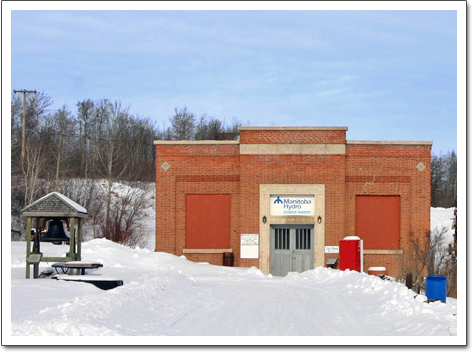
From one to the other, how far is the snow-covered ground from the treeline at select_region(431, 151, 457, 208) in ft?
183

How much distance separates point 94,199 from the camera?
6744 cm

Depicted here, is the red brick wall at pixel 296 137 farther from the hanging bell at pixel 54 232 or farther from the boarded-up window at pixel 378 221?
the hanging bell at pixel 54 232

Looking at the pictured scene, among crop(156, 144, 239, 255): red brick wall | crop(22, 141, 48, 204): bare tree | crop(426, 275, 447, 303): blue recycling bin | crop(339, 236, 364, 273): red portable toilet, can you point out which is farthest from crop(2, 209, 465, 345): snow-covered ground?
crop(22, 141, 48, 204): bare tree

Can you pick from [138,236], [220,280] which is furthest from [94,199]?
[220,280]

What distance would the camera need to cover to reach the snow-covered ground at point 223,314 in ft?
37.8

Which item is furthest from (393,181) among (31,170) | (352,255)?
(31,170)

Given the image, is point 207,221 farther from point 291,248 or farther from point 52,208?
point 52,208

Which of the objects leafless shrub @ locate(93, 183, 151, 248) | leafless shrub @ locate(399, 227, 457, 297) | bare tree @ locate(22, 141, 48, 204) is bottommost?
leafless shrub @ locate(399, 227, 457, 297)

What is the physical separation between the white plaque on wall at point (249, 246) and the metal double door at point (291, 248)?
0.75 metres

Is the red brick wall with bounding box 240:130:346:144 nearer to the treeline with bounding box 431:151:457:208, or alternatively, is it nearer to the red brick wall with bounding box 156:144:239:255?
the red brick wall with bounding box 156:144:239:255

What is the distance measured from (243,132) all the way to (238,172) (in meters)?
2.03

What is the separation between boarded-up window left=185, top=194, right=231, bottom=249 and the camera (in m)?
35.0

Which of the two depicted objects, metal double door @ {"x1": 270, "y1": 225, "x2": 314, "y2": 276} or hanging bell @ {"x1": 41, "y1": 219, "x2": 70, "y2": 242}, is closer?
hanging bell @ {"x1": 41, "y1": 219, "x2": 70, "y2": 242}
